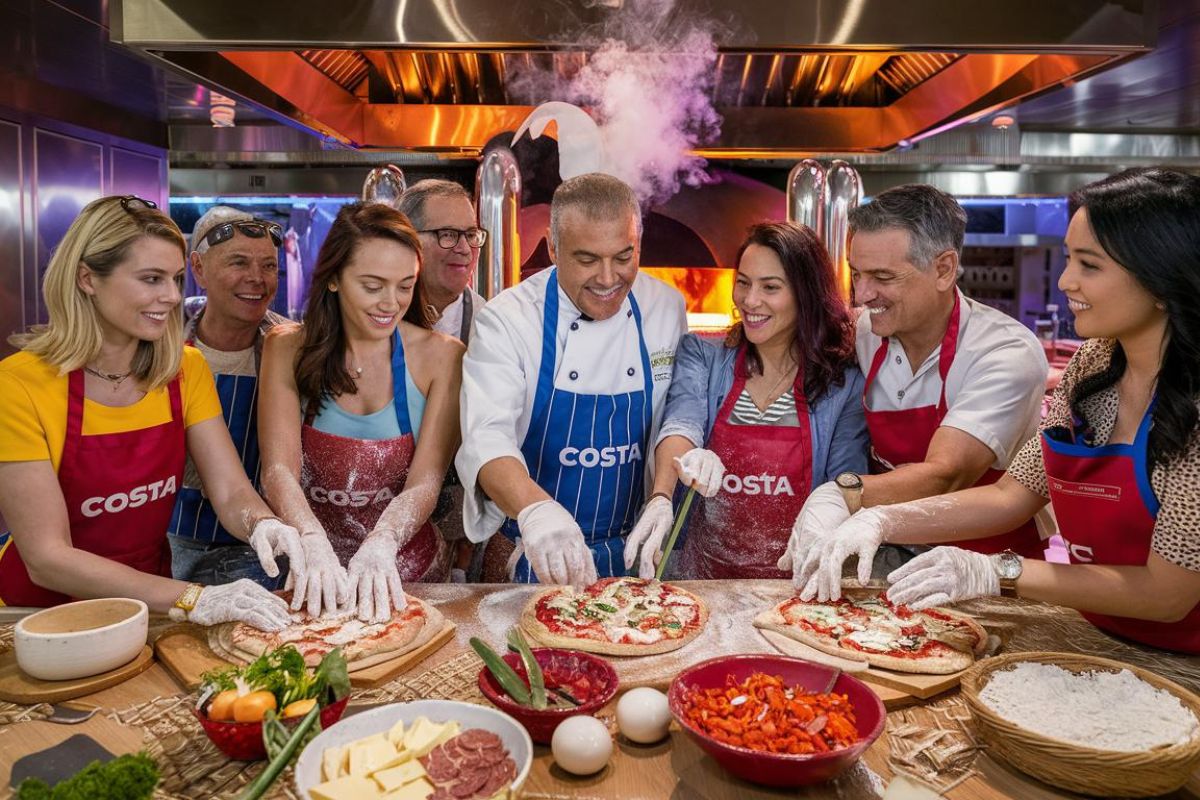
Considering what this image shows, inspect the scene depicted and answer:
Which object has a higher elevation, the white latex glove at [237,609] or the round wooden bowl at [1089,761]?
the white latex glove at [237,609]

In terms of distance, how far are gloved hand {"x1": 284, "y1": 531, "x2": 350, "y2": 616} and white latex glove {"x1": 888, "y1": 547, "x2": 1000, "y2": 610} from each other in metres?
1.23

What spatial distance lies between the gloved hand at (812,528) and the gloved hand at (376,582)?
942 millimetres

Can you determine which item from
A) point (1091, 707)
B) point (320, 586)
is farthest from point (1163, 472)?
point (320, 586)

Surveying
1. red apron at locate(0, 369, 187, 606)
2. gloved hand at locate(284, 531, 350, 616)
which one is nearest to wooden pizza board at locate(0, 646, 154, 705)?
gloved hand at locate(284, 531, 350, 616)

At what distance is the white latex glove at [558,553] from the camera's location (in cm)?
203

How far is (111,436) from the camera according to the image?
2.08 metres

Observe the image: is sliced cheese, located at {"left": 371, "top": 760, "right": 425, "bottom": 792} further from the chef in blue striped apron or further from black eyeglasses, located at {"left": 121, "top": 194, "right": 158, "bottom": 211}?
black eyeglasses, located at {"left": 121, "top": 194, "right": 158, "bottom": 211}

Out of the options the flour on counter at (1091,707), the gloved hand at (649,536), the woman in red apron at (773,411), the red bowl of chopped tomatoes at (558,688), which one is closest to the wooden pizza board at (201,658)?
the red bowl of chopped tomatoes at (558,688)

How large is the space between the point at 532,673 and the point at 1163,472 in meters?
1.29

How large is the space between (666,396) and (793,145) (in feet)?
7.17

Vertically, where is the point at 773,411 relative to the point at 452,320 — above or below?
below

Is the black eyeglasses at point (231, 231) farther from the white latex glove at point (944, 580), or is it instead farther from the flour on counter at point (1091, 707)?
the flour on counter at point (1091, 707)

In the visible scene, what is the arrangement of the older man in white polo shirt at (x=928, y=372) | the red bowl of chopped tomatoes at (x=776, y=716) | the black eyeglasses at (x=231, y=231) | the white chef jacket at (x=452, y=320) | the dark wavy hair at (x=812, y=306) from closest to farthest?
1. the red bowl of chopped tomatoes at (x=776, y=716)
2. the older man in white polo shirt at (x=928, y=372)
3. the dark wavy hair at (x=812, y=306)
4. the black eyeglasses at (x=231, y=231)
5. the white chef jacket at (x=452, y=320)

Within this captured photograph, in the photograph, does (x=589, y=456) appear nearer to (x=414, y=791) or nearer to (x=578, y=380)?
(x=578, y=380)
